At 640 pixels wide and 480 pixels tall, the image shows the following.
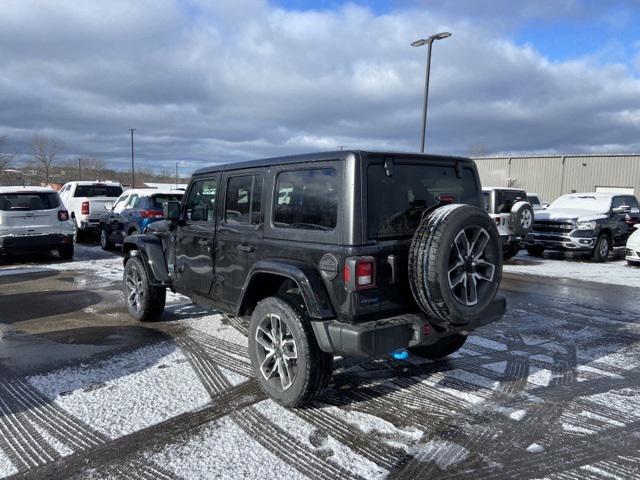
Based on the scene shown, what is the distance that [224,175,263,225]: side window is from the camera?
418 centimetres

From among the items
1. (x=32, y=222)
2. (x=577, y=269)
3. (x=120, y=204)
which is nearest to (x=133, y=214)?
(x=120, y=204)

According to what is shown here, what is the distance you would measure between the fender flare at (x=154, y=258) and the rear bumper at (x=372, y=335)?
2828 mm

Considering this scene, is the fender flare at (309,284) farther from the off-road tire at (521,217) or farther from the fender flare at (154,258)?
the off-road tire at (521,217)

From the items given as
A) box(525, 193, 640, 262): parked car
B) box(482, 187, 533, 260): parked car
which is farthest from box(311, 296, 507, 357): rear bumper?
box(525, 193, 640, 262): parked car

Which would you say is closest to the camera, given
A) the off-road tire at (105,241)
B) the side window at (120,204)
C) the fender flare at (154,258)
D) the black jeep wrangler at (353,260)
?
the black jeep wrangler at (353,260)

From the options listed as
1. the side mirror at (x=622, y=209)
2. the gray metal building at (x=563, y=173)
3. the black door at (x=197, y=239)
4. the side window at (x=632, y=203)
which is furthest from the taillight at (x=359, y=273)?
the gray metal building at (x=563, y=173)

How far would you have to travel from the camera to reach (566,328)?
19.6 feet

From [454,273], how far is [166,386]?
→ 98.0 inches

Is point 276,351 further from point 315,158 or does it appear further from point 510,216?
point 510,216

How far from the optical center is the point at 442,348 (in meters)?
4.60

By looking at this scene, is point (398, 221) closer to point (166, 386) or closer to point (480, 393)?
point (480, 393)

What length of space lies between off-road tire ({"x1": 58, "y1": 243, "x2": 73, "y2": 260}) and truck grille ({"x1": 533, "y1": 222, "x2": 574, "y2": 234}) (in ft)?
38.8

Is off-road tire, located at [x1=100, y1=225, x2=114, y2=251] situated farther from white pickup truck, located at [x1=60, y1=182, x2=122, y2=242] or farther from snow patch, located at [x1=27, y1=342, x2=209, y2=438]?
snow patch, located at [x1=27, y1=342, x2=209, y2=438]

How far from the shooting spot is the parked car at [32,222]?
34.0ft
